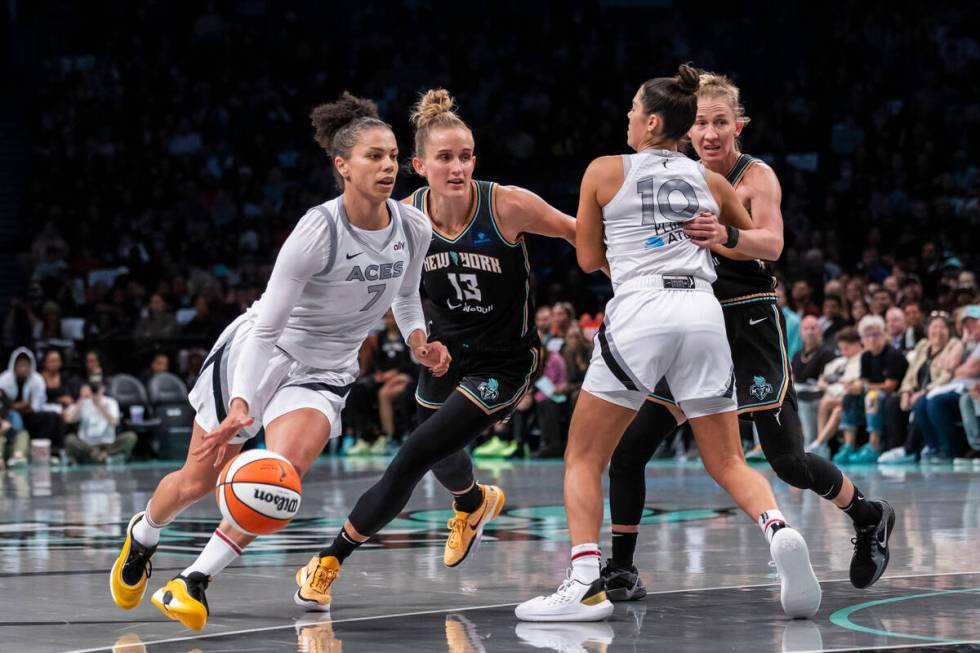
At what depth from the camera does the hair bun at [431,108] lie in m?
6.42

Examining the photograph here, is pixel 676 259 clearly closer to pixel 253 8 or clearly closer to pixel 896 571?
pixel 896 571

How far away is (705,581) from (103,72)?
2157cm

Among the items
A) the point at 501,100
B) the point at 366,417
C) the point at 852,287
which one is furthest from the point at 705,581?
the point at 501,100

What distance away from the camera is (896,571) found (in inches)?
263

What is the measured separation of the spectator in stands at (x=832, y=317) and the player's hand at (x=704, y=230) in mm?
9867

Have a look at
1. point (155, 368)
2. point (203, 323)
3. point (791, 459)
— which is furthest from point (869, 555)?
point (203, 323)

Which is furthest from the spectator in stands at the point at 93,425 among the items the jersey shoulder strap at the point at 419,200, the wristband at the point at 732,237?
the wristband at the point at 732,237

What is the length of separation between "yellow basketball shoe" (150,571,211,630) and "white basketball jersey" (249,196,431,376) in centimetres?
96

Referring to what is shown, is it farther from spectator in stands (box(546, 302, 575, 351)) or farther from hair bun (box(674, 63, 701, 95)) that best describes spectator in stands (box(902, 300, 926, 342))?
hair bun (box(674, 63, 701, 95))

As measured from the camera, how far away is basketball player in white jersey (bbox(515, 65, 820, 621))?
17.9 ft

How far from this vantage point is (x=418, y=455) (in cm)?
609

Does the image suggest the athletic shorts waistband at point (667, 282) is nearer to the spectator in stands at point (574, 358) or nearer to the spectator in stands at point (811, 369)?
the spectator in stands at point (811, 369)

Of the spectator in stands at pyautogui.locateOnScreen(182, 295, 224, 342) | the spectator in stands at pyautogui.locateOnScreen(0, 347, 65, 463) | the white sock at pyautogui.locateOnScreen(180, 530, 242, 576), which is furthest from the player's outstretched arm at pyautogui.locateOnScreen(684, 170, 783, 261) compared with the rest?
the spectator in stands at pyautogui.locateOnScreen(182, 295, 224, 342)

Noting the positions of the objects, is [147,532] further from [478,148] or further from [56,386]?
[478,148]
